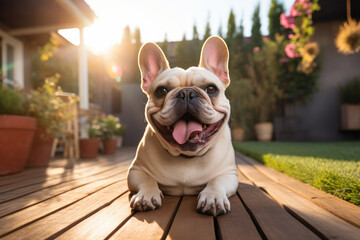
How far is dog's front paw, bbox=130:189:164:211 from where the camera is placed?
4.10ft

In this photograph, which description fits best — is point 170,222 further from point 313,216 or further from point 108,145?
point 108,145

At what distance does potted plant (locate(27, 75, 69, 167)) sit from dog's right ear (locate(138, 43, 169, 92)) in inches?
69.0

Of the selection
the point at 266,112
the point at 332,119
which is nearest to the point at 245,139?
the point at 266,112

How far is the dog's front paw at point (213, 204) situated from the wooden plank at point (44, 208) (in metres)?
0.74

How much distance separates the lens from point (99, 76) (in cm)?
945

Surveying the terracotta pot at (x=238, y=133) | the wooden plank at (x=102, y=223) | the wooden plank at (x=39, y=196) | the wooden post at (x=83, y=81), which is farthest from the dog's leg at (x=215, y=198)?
the terracotta pot at (x=238, y=133)

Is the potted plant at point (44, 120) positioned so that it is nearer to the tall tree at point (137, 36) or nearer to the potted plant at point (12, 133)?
the potted plant at point (12, 133)

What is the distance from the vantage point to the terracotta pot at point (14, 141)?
95.0 inches

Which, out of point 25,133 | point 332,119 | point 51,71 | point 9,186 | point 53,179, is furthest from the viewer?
point 332,119

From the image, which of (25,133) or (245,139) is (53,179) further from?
(245,139)

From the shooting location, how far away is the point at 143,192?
1.34 meters

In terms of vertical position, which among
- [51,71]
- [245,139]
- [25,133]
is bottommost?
[245,139]

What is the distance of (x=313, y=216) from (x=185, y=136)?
0.70 m

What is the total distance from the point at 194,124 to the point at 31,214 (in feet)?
3.02
